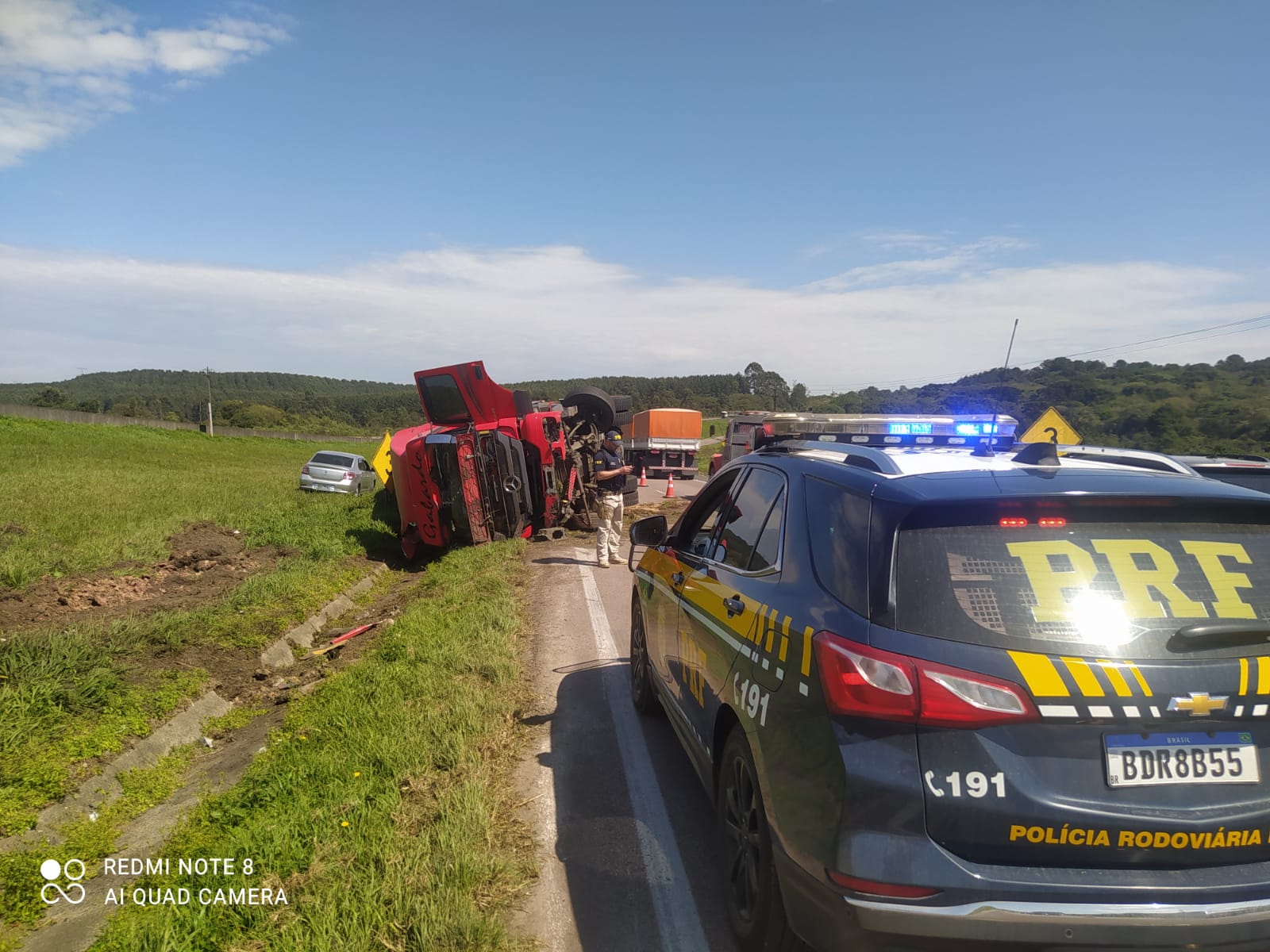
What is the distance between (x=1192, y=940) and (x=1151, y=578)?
95cm

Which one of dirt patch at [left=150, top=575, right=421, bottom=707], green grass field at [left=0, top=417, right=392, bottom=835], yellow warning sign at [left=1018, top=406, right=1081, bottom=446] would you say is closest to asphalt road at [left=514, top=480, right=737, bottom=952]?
dirt patch at [left=150, top=575, right=421, bottom=707]

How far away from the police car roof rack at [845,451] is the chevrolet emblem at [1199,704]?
99 cm

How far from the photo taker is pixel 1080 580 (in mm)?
2359

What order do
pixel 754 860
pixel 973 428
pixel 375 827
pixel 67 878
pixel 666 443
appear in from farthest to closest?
pixel 666 443 → pixel 973 428 → pixel 67 878 → pixel 375 827 → pixel 754 860

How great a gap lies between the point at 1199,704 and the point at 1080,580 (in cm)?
42

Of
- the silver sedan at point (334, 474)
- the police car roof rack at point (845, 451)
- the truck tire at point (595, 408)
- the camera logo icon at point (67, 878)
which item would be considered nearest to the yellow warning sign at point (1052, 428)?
the truck tire at point (595, 408)

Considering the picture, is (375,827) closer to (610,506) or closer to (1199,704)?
(1199,704)

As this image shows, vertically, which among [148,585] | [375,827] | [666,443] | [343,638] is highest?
[666,443]

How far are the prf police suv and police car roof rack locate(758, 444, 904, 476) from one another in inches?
3.2

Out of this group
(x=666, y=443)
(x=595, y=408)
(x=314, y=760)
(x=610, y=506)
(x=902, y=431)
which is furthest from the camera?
(x=666, y=443)

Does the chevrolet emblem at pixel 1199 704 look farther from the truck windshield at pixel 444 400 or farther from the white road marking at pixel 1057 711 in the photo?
the truck windshield at pixel 444 400

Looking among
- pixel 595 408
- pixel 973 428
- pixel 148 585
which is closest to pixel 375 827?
pixel 973 428

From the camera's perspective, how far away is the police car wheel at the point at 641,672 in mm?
5430

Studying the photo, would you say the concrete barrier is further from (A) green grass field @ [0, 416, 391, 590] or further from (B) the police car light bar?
(B) the police car light bar
